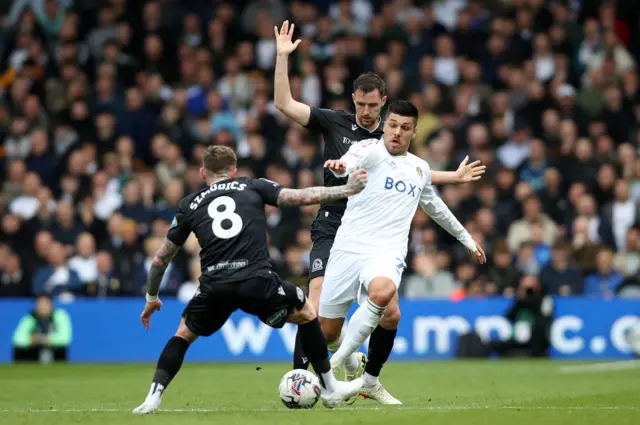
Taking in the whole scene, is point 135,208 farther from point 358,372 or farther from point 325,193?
point 325,193

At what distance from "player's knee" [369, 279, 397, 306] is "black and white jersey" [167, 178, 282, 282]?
1.05 meters

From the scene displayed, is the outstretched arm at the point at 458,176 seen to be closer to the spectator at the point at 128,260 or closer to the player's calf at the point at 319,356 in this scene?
the player's calf at the point at 319,356

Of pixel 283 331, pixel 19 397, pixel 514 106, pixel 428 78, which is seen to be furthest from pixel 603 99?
pixel 19 397

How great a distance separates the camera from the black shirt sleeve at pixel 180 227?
8.91 metres

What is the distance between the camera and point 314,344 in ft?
29.7

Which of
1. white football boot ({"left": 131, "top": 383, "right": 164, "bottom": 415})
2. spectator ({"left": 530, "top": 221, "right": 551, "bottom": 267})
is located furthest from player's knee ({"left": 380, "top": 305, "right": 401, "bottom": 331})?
spectator ({"left": 530, "top": 221, "right": 551, "bottom": 267})

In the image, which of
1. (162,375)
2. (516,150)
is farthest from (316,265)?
(516,150)

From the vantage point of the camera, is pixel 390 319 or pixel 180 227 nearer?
pixel 180 227

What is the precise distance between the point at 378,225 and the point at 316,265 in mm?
963

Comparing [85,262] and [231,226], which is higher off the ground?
[231,226]

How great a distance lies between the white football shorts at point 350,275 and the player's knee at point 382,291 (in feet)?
0.21

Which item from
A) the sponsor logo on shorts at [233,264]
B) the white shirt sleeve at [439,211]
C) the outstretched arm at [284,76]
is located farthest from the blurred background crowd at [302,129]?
the sponsor logo on shorts at [233,264]

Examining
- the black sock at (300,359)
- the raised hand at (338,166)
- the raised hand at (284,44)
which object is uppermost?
the raised hand at (284,44)

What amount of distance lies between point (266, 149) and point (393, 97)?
2291 millimetres
